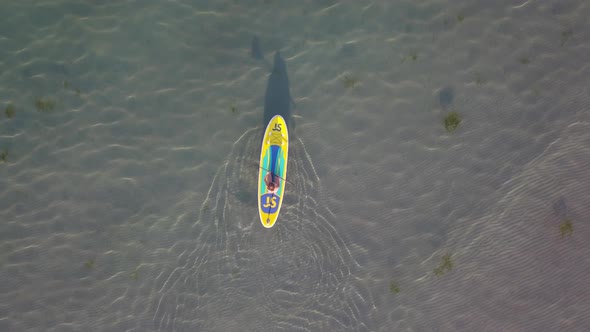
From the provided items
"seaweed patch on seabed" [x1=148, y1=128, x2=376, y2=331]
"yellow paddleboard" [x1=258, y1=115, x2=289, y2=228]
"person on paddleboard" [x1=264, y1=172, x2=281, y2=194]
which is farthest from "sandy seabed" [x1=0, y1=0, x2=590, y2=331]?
"person on paddleboard" [x1=264, y1=172, x2=281, y2=194]

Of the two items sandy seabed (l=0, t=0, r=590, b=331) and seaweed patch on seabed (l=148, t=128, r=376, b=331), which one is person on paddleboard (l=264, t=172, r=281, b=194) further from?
sandy seabed (l=0, t=0, r=590, b=331)

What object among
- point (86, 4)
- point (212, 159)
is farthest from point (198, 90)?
point (86, 4)

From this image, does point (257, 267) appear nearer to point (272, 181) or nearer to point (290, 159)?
point (272, 181)

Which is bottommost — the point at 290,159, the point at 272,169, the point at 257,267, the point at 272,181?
the point at 257,267

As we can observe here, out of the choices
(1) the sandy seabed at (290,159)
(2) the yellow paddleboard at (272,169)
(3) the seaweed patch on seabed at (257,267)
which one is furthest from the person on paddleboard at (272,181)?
(1) the sandy seabed at (290,159)

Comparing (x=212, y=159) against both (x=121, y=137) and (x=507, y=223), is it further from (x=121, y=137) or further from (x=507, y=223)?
(x=507, y=223)

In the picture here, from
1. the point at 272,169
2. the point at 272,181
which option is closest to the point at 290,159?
the point at 272,169
